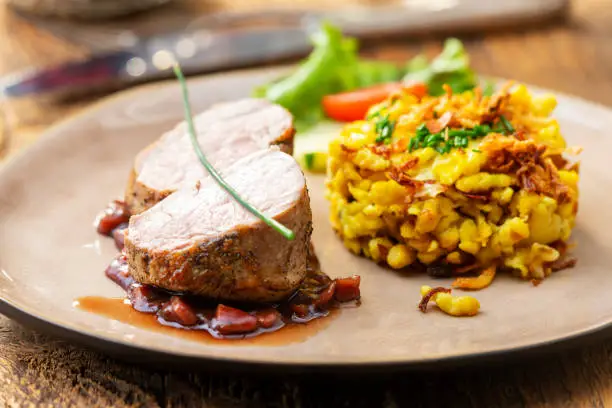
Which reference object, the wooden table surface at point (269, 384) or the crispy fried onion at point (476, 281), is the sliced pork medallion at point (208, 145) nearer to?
the wooden table surface at point (269, 384)

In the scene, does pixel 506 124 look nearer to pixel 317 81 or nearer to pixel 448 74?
pixel 448 74

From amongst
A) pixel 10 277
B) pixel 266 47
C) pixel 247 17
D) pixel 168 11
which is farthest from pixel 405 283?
pixel 168 11

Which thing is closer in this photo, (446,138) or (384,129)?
(446,138)

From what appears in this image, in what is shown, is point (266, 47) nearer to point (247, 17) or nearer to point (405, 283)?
point (247, 17)

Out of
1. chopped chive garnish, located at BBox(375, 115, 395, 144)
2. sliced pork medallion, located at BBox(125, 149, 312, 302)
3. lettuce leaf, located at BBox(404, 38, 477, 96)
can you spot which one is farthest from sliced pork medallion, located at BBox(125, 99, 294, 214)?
lettuce leaf, located at BBox(404, 38, 477, 96)

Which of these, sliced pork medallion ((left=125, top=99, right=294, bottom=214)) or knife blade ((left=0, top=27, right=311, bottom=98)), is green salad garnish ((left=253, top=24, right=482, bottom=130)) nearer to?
knife blade ((left=0, top=27, right=311, bottom=98))

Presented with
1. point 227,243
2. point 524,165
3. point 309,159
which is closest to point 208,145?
point 309,159
